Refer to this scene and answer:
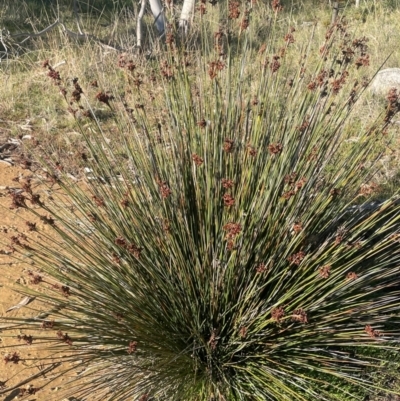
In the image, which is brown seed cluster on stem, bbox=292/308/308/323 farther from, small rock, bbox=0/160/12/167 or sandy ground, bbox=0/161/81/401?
small rock, bbox=0/160/12/167

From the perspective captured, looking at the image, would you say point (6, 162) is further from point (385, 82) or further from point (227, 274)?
point (385, 82)

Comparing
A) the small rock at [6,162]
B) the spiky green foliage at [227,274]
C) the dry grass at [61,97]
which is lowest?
the small rock at [6,162]

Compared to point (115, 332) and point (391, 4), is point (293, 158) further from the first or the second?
point (391, 4)

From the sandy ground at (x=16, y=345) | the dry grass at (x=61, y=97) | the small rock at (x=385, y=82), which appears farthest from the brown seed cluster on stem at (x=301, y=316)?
the small rock at (x=385, y=82)

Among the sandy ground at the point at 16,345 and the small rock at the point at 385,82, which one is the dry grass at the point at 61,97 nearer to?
the small rock at the point at 385,82

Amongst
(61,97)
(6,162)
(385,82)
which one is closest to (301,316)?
(6,162)

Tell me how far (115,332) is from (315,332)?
85 centimetres

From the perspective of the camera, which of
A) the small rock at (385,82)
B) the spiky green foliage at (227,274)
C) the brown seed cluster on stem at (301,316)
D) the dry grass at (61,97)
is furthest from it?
the small rock at (385,82)

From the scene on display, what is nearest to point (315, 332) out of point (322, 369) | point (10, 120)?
point (322, 369)

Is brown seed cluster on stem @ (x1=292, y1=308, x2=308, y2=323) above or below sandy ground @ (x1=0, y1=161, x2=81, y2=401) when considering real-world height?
above

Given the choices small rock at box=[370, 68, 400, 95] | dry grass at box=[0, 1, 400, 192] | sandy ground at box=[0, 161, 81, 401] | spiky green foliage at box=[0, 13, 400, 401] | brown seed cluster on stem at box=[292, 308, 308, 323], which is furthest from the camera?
small rock at box=[370, 68, 400, 95]

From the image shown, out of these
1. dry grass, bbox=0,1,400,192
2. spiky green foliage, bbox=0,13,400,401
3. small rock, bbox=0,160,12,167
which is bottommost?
small rock, bbox=0,160,12,167

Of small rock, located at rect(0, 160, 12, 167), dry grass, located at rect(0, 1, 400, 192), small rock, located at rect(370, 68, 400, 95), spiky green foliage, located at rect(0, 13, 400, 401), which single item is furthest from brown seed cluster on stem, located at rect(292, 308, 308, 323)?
small rock, located at rect(370, 68, 400, 95)

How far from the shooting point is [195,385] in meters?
2.42
